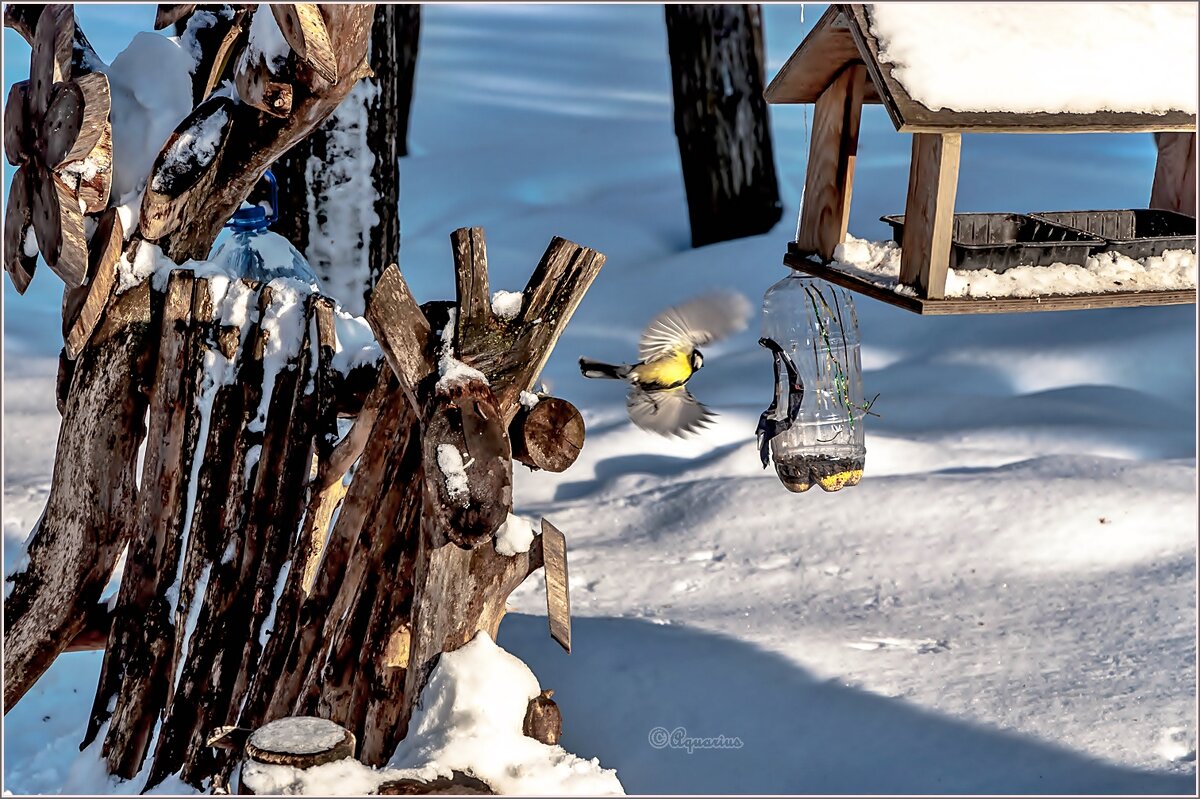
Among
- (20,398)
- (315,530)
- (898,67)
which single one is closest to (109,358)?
(315,530)

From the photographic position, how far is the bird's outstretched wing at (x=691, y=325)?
3121mm

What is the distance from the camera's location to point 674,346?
3.21 metres

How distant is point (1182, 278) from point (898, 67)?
2.96 ft

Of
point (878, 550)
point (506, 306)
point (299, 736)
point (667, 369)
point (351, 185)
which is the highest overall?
point (506, 306)

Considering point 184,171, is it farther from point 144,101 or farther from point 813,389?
point 813,389

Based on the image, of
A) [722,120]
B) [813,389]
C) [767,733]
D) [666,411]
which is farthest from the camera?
[722,120]

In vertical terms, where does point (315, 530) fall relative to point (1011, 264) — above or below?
below

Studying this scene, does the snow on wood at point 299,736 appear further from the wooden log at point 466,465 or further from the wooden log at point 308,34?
the wooden log at point 308,34

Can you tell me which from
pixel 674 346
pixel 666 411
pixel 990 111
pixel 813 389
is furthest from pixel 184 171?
pixel 813 389

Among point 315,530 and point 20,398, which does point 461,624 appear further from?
point 20,398

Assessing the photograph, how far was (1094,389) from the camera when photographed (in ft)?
22.8

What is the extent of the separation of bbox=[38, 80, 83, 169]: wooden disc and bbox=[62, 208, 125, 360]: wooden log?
0.18 metres

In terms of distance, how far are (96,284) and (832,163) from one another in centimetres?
178

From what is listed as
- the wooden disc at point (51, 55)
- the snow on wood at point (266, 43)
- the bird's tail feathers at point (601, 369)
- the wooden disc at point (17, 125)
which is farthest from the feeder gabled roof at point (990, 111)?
the wooden disc at point (17, 125)
